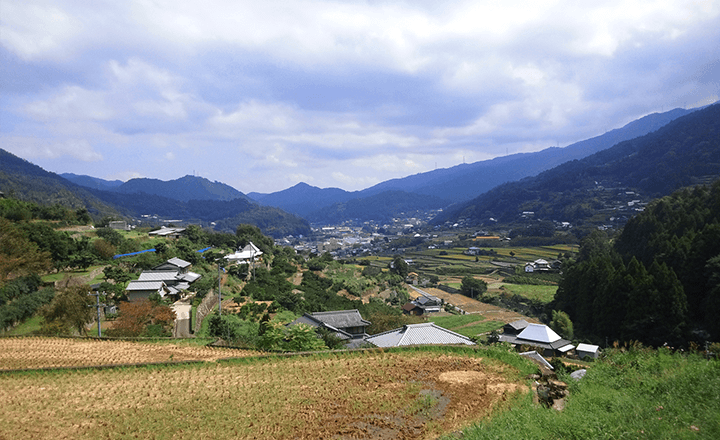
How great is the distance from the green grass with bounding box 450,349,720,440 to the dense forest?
21001mm

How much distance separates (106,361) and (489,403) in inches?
469

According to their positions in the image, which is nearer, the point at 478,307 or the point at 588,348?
the point at 588,348

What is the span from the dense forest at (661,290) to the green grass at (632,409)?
21001 millimetres

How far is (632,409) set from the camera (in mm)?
7020

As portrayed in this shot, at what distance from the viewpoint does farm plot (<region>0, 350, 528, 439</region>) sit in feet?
27.0

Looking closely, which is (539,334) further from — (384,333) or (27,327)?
(27,327)

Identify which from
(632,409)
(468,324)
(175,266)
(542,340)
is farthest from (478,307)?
(632,409)

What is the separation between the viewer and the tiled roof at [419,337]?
2019 centimetres

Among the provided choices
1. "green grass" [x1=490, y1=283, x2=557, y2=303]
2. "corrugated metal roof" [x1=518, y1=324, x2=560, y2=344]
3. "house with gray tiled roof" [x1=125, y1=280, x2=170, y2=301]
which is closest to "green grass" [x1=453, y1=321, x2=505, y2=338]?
"corrugated metal roof" [x1=518, y1=324, x2=560, y2=344]

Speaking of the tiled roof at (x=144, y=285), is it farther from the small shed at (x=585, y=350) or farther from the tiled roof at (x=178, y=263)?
the small shed at (x=585, y=350)

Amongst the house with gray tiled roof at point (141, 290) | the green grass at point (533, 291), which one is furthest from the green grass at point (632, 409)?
the green grass at point (533, 291)

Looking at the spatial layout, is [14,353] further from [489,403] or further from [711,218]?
[711,218]

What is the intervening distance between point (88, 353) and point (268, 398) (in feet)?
27.5

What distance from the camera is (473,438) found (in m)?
6.69
